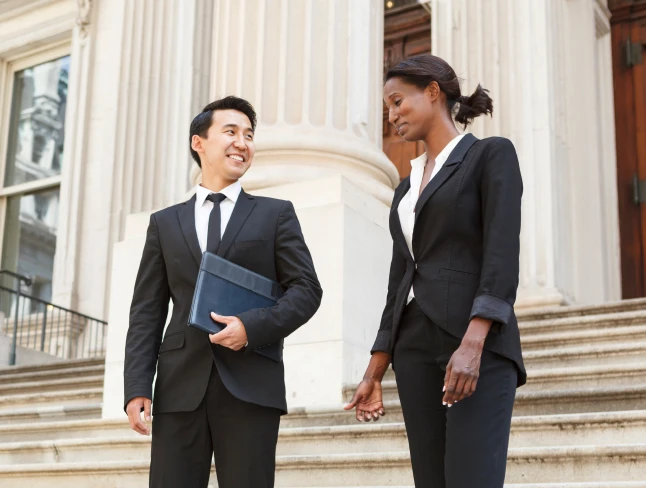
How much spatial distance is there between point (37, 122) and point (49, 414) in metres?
9.27

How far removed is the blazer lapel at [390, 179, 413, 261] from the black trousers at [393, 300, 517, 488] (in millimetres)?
182

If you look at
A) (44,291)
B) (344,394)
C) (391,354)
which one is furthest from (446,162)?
(44,291)

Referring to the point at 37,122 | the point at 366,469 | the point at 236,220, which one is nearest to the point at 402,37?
the point at 37,122

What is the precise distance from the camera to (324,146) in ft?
23.0

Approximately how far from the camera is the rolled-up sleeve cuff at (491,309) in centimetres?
271

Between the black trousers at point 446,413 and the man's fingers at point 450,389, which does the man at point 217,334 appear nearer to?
the black trousers at point 446,413

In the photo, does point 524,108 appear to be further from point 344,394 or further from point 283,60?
point 344,394

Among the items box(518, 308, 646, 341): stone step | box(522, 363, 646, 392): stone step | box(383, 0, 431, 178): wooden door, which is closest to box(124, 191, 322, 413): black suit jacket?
box(522, 363, 646, 392): stone step

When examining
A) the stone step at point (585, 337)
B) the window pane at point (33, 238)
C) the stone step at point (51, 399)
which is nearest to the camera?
the stone step at point (585, 337)

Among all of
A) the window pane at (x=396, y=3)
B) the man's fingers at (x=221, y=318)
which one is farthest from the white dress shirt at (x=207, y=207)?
the window pane at (x=396, y=3)

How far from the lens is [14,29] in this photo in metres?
16.5

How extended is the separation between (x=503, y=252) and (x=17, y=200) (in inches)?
569

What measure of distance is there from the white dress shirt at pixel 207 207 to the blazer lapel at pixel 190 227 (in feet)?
0.06

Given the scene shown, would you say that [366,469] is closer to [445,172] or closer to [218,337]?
[218,337]
